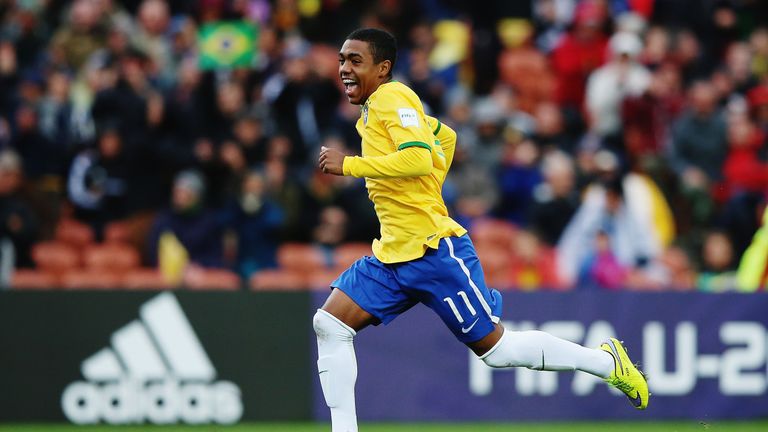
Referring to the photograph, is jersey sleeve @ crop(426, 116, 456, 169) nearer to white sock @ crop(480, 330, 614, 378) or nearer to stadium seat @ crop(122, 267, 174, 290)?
white sock @ crop(480, 330, 614, 378)

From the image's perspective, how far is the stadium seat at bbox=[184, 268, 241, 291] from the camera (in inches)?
508

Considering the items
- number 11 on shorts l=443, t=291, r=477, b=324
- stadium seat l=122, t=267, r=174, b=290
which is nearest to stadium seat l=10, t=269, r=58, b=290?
stadium seat l=122, t=267, r=174, b=290

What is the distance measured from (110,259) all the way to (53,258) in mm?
574

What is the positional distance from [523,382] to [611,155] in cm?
331

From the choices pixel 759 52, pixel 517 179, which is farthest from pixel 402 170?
pixel 759 52

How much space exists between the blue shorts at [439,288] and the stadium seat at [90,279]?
573 cm

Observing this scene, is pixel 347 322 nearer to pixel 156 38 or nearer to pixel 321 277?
pixel 321 277

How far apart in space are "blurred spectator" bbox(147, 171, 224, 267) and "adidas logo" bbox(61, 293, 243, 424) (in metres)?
1.83

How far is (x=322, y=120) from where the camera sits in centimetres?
1498

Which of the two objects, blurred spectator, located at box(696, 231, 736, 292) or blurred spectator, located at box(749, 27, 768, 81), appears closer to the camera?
blurred spectator, located at box(696, 231, 736, 292)

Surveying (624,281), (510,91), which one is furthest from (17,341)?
(510,91)

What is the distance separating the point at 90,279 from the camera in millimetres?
13102

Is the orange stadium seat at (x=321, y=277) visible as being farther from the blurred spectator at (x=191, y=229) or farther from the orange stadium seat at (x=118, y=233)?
the orange stadium seat at (x=118, y=233)

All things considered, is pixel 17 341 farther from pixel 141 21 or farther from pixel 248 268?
pixel 141 21
